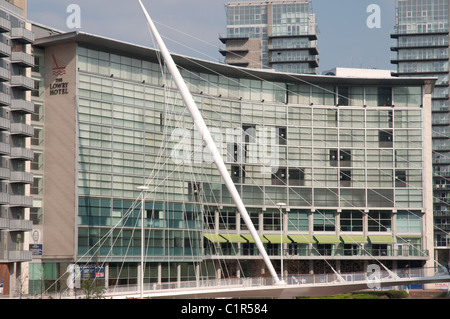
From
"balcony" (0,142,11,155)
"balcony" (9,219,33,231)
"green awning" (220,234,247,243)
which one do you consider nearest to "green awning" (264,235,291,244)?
"green awning" (220,234,247,243)

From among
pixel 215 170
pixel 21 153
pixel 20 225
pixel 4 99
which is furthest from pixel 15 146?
pixel 215 170

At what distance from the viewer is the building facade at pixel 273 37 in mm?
161375

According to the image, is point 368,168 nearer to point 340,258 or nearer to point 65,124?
point 340,258

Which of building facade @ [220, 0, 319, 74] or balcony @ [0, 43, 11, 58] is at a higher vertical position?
building facade @ [220, 0, 319, 74]

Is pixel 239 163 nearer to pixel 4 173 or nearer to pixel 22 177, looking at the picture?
pixel 22 177

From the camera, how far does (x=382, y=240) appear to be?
3947 inches

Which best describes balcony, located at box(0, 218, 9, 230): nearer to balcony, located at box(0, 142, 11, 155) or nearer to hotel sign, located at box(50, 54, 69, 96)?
balcony, located at box(0, 142, 11, 155)

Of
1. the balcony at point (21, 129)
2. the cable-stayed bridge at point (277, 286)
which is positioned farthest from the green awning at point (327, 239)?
the balcony at point (21, 129)

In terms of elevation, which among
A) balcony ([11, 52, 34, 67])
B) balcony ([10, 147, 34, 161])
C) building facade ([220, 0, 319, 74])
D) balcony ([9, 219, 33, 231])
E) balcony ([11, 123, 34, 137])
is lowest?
balcony ([9, 219, 33, 231])

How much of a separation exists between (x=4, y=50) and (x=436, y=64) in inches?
3912

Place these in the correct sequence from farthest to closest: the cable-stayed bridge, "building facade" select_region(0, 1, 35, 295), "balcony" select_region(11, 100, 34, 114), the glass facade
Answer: the glass facade
"balcony" select_region(11, 100, 34, 114)
"building facade" select_region(0, 1, 35, 295)
the cable-stayed bridge

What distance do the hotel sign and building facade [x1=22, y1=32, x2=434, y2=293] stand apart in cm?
14

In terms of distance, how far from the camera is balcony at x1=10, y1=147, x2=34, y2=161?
70.1 metres

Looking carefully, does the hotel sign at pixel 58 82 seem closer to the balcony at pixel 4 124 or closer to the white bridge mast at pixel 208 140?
the balcony at pixel 4 124
